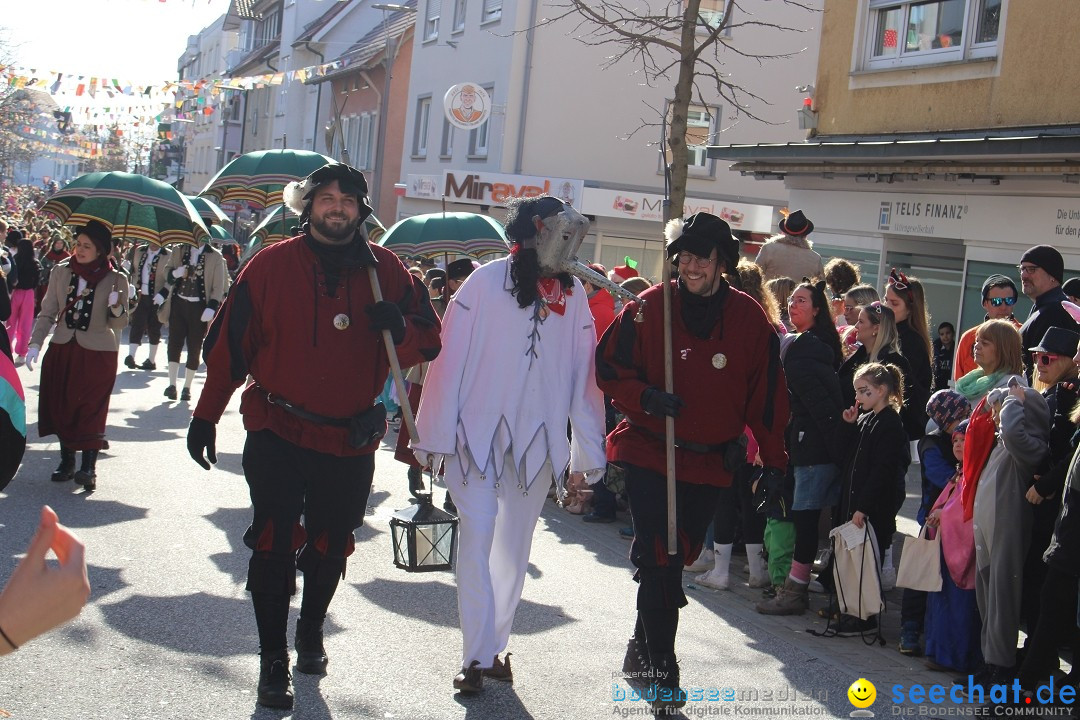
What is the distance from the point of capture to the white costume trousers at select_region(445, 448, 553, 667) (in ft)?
17.1

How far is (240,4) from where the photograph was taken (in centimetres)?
5906

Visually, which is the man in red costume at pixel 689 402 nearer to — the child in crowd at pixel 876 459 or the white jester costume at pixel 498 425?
the white jester costume at pixel 498 425

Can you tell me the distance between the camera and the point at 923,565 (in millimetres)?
6281

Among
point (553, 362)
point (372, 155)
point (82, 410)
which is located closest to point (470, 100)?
point (372, 155)

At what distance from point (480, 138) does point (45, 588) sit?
2838 cm

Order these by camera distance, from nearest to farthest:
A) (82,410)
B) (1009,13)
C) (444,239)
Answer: (82,410) → (444,239) → (1009,13)

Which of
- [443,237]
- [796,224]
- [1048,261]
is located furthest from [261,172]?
[1048,261]

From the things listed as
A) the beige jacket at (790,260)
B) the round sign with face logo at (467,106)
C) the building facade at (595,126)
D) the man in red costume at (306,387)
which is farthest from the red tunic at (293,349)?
the round sign with face logo at (467,106)

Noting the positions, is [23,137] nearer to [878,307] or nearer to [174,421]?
[174,421]

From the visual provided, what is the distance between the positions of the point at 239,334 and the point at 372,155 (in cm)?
3383

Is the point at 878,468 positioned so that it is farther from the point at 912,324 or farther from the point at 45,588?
the point at 45,588

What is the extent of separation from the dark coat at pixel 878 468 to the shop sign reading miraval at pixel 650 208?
1996cm

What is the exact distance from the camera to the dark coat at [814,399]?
7.23 metres

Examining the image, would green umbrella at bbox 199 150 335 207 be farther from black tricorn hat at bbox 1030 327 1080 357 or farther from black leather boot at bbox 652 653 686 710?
black leather boot at bbox 652 653 686 710
